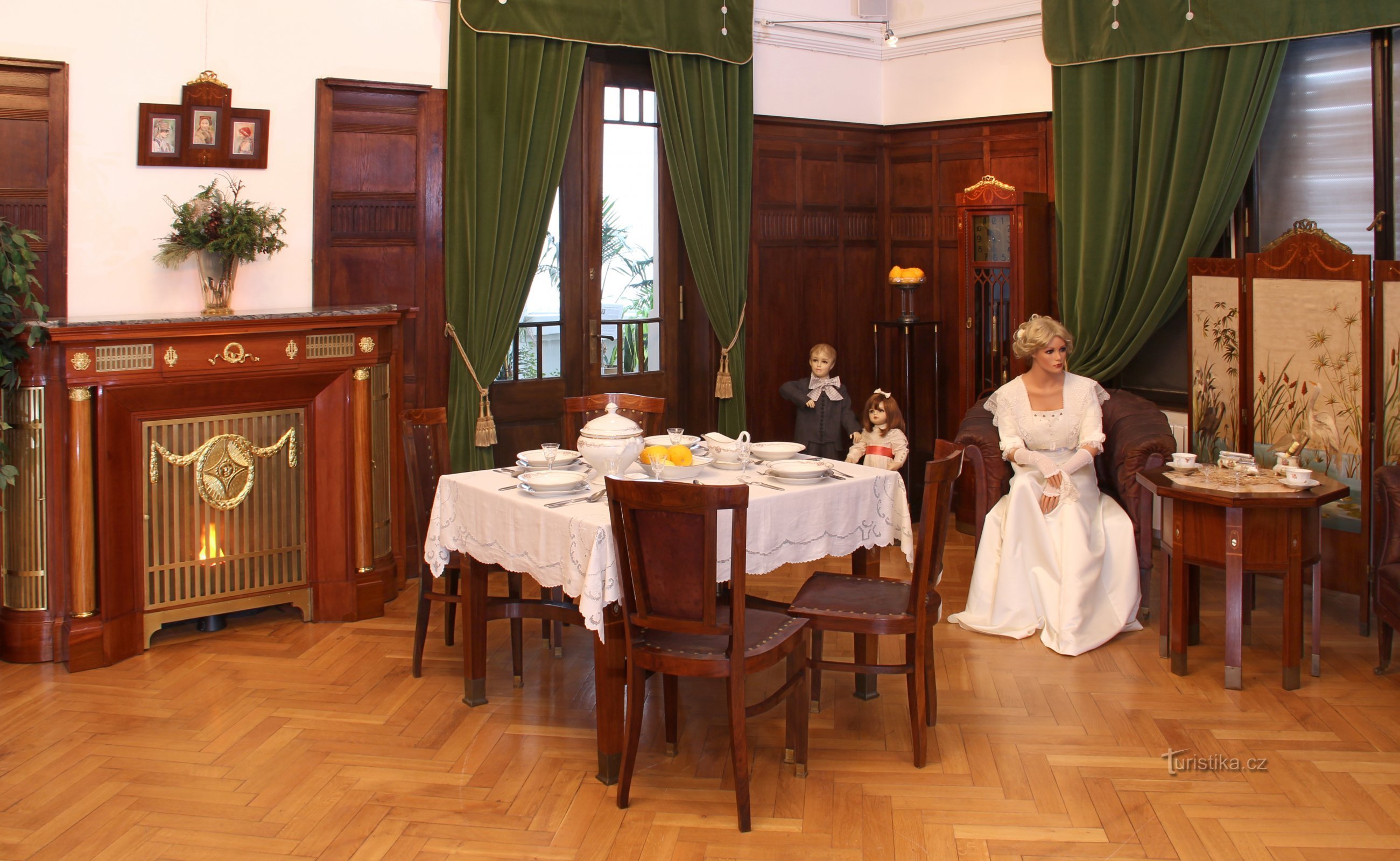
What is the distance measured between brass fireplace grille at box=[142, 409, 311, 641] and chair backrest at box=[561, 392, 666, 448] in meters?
1.19

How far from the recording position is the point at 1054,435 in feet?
17.5

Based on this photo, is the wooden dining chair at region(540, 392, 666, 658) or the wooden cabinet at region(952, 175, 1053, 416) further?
the wooden cabinet at region(952, 175, 1053, 416)

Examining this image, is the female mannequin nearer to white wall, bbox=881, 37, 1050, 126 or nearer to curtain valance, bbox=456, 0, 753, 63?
white wall, bbox=881, 37, 1050, 126

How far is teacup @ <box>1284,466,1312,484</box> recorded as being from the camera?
4559 millimetres

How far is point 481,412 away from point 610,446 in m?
2.33

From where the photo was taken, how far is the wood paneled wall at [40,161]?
516cm

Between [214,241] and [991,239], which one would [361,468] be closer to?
[214,241]

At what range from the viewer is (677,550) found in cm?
339

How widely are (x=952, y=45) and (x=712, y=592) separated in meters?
5.01

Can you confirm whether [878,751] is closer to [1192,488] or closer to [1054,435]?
[1192,488]

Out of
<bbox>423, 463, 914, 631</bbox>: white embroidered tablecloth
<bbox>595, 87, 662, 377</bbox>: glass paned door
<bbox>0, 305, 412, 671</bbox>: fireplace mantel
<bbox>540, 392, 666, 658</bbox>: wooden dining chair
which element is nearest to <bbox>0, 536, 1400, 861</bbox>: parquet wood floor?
<bbox>540, 392, 666, 658</bbox>: wooden dining chair

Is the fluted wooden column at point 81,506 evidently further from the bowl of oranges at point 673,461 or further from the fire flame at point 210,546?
the bowl of oranges at point 673,461

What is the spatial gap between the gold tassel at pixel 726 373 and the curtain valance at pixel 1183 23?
2.18 meters

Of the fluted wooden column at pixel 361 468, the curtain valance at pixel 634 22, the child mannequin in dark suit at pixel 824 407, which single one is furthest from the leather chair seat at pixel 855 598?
the curtain valance at pixel 634 22
